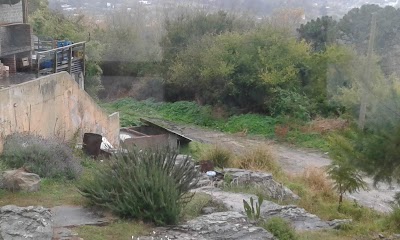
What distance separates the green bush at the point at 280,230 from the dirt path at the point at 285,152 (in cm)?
847

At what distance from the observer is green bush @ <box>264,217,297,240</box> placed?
30.1ft

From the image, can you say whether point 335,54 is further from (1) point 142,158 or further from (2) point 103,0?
(1) point 142,158

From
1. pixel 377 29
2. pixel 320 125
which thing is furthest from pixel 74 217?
pixel 377 29

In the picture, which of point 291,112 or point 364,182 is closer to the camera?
point 364,182

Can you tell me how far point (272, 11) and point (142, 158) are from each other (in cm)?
3185

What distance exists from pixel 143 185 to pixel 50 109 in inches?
239

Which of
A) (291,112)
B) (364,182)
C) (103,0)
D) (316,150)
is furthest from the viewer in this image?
(103,0)

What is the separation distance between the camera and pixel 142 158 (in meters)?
9.66

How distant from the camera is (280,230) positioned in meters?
9.25

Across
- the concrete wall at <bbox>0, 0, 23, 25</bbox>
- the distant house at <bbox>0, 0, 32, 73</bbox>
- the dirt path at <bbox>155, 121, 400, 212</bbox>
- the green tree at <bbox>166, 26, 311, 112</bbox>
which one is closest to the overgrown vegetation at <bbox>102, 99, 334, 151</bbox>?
the dirt path at <bbox>155, 121, 400, 212</bbox>

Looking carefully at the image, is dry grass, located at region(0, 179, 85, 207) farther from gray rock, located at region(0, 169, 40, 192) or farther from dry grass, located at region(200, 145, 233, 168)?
dry grass, located at region(200, 145, 233, 168)

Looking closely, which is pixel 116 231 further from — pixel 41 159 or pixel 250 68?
pixel 250 68

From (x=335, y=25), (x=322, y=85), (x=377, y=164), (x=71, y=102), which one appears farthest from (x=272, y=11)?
(x=377, y=164)

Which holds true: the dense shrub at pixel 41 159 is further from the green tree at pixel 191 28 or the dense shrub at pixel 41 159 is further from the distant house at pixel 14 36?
the green tree at pixel 191 28
